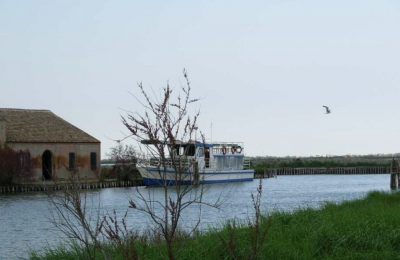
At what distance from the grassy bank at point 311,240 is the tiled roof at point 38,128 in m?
34.2

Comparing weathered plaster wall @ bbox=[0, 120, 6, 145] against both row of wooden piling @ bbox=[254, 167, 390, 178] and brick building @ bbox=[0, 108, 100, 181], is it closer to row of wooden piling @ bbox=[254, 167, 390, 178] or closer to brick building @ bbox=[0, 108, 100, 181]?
brick building @ bbox=[0, 108, 100, 181]

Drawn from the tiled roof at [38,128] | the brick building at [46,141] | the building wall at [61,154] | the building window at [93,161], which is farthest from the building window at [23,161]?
the building window at [93,161]

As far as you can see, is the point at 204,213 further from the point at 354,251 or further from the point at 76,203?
the point at 76,203

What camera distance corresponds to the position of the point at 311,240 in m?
11.2

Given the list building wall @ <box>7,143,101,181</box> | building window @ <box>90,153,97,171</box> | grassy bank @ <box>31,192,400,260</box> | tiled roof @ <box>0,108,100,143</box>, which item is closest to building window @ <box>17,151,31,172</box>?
building wall @ <box>7,143,101,181</box>

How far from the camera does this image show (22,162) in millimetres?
44062

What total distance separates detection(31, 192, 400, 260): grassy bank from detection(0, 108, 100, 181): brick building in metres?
32.0

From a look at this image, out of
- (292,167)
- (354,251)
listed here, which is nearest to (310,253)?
(354,251)

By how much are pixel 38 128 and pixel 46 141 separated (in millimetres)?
2683

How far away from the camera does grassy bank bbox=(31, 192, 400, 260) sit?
10188 millimetres

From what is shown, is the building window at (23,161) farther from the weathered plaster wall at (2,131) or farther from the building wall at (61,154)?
the weathered plaster wall at (2,131)

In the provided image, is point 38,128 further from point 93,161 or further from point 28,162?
point 93,161

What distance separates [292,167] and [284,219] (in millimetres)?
75876

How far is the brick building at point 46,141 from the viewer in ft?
147
